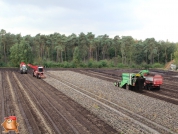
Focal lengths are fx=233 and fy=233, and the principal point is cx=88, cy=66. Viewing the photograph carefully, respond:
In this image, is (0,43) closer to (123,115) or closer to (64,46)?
(64,46)

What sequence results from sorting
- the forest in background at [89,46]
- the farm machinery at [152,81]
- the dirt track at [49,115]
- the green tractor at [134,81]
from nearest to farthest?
the dirt track at [49,115] < the green tractor at [134,81] < the farm machinery at [152,81] < the forest in background at [89,46]

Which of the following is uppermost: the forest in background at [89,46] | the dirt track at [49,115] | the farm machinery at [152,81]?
the forest in background at [89,46]

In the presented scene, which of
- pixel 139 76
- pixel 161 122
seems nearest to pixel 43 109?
pixel 161 122

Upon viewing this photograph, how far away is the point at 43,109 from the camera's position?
57.2 ft

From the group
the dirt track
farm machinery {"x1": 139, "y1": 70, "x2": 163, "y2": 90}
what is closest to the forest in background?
farm machinery {"x1": 139, "y1": 70, "x2": 163, "y2": 90}

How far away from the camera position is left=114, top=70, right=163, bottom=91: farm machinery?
89.4ft

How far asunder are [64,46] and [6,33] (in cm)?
2054

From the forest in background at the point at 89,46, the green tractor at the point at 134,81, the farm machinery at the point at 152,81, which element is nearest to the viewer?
the green tractor at the point at 134,81

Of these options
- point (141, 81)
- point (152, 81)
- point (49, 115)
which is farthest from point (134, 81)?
point (49, 115)

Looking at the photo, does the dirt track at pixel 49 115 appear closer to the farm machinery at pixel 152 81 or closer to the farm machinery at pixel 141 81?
the farm machinery at pixel 141 81

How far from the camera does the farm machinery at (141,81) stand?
2724 cm

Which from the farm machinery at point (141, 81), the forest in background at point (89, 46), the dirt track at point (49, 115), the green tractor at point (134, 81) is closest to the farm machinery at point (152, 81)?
the farm machinery at point (141, 81)

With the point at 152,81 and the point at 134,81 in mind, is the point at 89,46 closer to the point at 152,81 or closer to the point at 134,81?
the point at 152,81

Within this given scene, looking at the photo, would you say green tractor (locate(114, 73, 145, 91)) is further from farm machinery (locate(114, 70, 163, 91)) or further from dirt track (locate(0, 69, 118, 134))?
dirt track (locate(0, 69, 118, 134))
